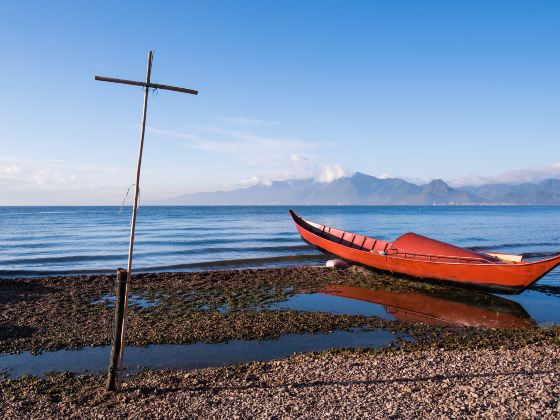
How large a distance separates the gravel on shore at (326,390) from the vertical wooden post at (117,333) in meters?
0.26

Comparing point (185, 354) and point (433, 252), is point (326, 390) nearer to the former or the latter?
point (185, 354)

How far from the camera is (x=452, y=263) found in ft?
56.4

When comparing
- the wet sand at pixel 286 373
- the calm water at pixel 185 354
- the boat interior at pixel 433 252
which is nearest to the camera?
the wet sand at pixel 286 373

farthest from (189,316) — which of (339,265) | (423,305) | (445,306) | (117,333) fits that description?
(339,265)

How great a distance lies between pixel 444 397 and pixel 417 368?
136 cm

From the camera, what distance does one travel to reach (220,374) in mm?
8258

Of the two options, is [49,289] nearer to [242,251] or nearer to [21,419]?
[21,419]

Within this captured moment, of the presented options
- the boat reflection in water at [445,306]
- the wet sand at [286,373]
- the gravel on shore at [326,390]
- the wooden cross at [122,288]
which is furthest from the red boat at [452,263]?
the wooden cross at [122,288]

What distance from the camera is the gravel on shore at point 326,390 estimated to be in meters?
6.51

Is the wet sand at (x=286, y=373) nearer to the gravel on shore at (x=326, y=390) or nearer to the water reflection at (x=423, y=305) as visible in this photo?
the gravel on shore at (x=326, y=390)

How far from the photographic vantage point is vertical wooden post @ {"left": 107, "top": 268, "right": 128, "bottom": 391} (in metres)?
7.58

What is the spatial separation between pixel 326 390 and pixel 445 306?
9763 millimetres

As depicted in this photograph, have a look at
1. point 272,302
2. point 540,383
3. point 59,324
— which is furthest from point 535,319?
point 59,324

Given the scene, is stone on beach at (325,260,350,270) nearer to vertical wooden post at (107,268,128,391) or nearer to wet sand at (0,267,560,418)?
wet sand at (0,267,560,418)
